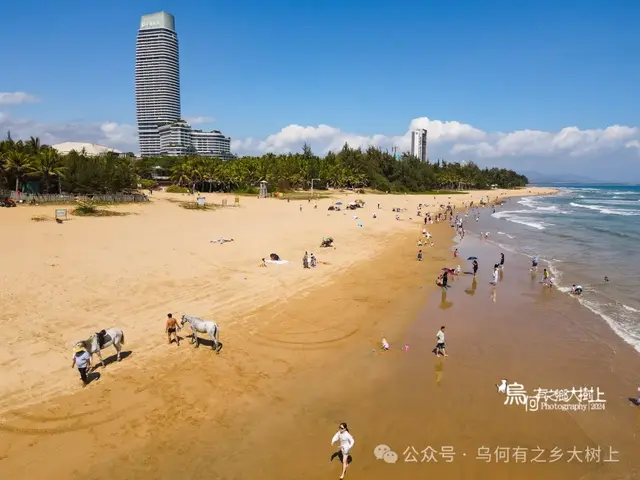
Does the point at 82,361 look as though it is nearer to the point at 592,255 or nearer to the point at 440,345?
the point at 440,345

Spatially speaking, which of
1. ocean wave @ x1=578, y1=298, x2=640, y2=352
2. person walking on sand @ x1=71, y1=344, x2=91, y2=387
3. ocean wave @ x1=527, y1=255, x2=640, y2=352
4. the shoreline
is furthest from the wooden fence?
ocean wave @ x1=578, y1=298, x2=640, y2=352

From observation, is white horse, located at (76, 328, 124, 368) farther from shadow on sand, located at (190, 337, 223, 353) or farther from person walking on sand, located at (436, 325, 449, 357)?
person walking on sand, located at (436, 325, 449, 357)

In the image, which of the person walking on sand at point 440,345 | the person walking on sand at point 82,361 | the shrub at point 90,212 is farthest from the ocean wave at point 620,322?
the shrub at point 90,212

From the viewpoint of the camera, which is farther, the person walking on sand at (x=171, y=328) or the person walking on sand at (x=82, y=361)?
the person walking on sand at (x=171, y=328)

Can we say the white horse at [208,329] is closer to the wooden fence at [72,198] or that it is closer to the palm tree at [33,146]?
the wooden fence at [72,198]

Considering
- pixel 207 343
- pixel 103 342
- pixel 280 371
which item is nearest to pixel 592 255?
pixel 280 371

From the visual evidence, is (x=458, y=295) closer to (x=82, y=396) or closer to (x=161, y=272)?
(x=161, y=272)
